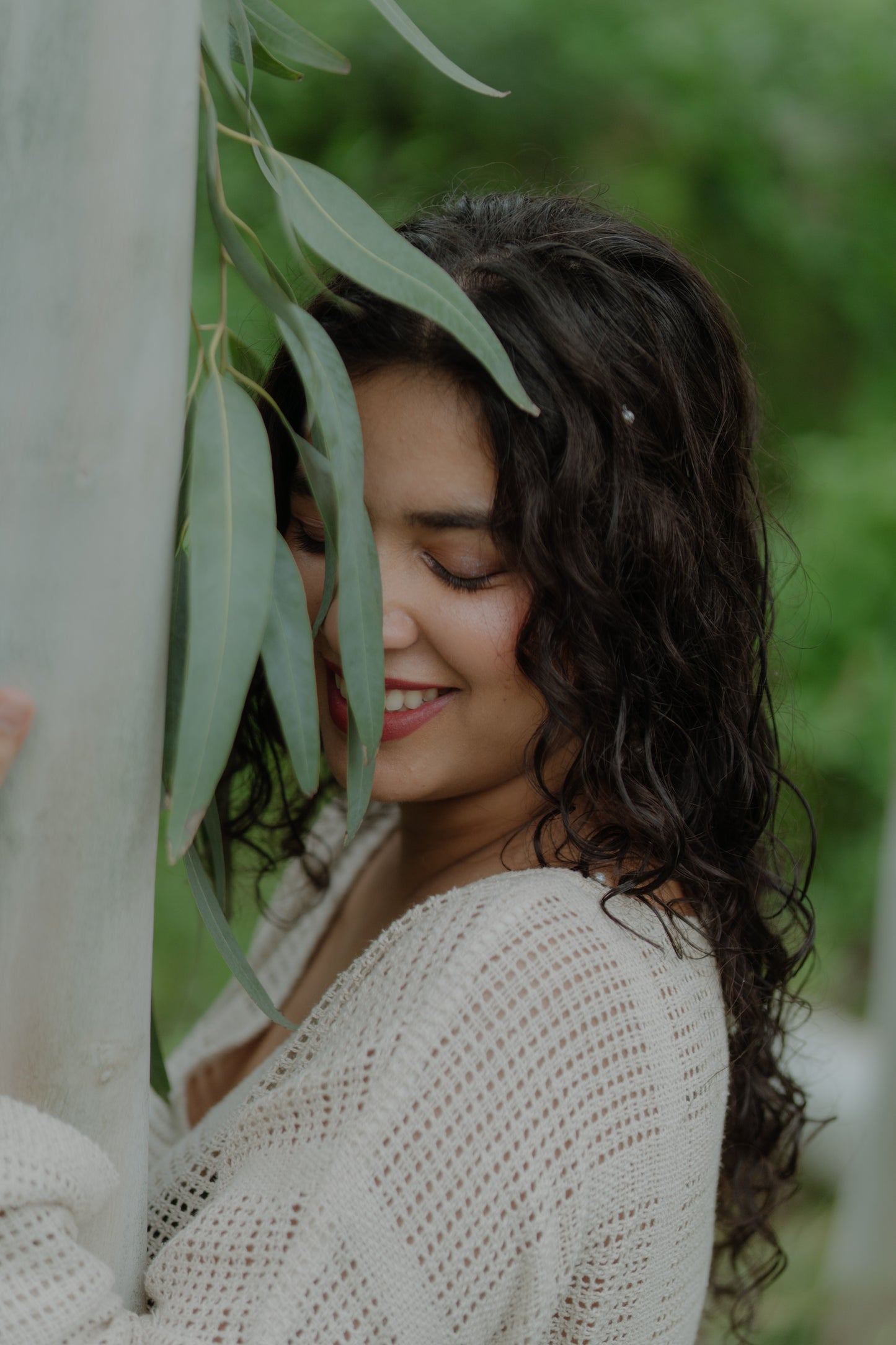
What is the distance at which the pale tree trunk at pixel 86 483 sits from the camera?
2.25 feet

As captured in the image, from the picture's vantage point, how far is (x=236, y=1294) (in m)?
0.84

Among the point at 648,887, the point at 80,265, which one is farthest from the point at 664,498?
the point at 80,265

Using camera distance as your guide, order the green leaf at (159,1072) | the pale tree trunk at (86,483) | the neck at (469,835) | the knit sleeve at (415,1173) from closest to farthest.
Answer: the pale tree trunk at (86,483) < the knit sleeve at (415,1173) < the green leaf at (159,1072) < the neck at (469,835)

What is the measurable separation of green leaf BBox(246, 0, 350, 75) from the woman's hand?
514 millimetres

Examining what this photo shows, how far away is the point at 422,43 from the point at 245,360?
319mm

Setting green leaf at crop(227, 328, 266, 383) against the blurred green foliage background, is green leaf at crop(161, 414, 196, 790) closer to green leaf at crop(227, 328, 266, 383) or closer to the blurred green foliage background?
green leaf at crop(227, 328, 266, 383)

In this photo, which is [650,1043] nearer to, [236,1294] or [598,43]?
[236,1294]

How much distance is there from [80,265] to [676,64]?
272 centimetres

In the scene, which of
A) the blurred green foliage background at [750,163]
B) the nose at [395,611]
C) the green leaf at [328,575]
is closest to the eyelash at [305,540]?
the nose at [395,611]

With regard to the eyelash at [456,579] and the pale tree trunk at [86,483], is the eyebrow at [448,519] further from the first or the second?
the pale tree trunk at [86,483]

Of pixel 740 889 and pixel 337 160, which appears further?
pixel 337 160

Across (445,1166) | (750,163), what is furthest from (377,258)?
(750,163)

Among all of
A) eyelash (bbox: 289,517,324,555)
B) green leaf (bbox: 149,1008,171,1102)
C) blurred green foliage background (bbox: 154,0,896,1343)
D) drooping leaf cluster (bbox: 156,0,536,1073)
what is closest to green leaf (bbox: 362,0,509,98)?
drooping leaf cluster (bbox: 156,0,536,1073)

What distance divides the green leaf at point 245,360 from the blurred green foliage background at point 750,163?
179 cm
